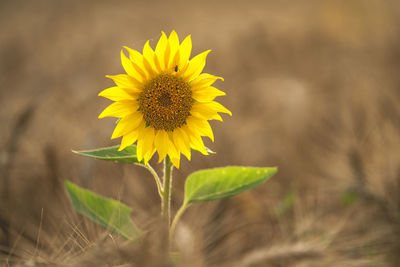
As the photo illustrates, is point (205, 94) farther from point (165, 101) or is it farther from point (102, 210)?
point (102, 210)

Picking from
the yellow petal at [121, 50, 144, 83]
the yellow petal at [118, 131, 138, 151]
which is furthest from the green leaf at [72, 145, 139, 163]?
the yellow petal at [121, 50, 144, 83]

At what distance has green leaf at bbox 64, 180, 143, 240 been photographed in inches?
23.0

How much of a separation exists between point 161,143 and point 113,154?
9cm

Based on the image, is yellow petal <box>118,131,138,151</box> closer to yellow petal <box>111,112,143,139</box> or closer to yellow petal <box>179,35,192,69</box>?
yellow petal <box>111,112,143,139</box>

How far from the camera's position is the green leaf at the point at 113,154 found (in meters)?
0.51

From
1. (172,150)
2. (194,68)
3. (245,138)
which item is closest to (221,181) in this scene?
(172,150)

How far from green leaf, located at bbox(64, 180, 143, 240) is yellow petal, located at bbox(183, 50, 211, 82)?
25cm

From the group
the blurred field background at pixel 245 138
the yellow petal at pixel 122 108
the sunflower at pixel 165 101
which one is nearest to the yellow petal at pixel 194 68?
the sunflower at pixel 165 101

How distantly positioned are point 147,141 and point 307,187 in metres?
0.83

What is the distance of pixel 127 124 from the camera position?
0.57 meters

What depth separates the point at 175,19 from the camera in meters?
2.66

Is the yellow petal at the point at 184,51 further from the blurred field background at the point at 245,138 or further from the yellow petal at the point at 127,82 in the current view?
the blurred field background at the point at 245,138

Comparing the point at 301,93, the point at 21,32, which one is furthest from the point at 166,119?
the point at 21,32

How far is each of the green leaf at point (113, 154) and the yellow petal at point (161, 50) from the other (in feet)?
0.51
